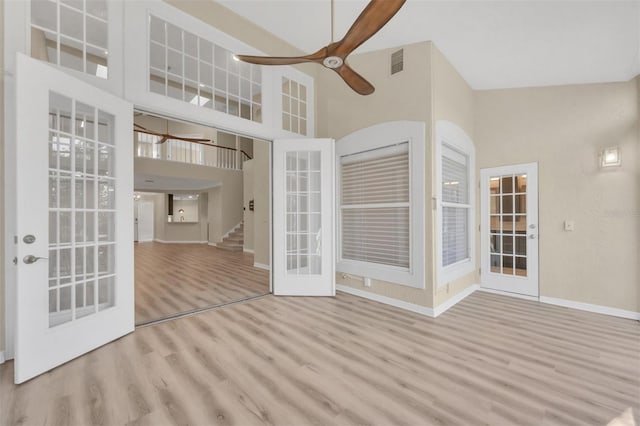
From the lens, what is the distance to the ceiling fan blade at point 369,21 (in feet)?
5.34

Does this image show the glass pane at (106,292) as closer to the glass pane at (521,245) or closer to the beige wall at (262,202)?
the beige wall at (262,202)

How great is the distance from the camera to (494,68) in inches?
147

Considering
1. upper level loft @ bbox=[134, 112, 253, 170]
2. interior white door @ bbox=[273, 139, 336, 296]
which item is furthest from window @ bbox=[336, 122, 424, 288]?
Answer: upper level loft @ bbox=[134, 112, 253, 170]

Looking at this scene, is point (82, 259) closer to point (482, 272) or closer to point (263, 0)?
point (263, 0)

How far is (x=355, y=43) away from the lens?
202 centimetres

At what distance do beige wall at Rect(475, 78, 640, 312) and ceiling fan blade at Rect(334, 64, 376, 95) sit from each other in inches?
108

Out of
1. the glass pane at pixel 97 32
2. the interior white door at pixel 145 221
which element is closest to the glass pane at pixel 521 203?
the glass pane at pixel 97 32

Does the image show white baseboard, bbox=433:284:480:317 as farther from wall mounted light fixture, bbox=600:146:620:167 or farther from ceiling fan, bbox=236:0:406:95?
ceiling fan, bbox=236:0:406:95

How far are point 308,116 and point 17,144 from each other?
3.35 m

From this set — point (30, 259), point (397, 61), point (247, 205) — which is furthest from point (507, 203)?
point (247, 205)

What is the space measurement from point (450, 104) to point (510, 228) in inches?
82.2

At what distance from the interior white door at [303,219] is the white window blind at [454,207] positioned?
151 centimetres

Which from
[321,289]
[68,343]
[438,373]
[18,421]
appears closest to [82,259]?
[68,343]

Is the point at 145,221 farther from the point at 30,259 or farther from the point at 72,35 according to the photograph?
the point at 30,259
